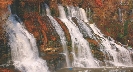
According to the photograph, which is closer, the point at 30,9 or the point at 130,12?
the point at 30,9

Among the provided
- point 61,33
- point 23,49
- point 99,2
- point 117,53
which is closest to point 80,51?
point 61,33

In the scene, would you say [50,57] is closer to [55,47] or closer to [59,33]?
[55,47]

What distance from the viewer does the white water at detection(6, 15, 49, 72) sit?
20.2 m

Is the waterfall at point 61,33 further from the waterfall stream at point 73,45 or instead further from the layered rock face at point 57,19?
the layered rock face at point 57,19

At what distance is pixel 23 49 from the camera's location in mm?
21578

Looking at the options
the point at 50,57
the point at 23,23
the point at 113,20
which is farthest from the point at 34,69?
the point at 113,20

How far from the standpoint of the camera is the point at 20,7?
25.5 meters

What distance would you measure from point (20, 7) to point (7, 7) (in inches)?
111

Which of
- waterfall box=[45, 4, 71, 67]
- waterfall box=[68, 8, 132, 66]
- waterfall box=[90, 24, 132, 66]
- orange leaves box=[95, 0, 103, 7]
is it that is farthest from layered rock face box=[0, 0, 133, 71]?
waterfall box=[90, 24, 132, 66]

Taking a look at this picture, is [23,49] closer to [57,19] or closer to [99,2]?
[57,19]

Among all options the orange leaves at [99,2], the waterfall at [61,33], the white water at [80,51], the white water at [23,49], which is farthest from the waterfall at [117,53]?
the white water at [23,49]

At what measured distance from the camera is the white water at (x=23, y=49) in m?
20.2

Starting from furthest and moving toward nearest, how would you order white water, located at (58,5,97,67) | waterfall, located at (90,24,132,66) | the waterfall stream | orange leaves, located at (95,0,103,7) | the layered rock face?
orange leaves, located at (95,0,103,7) → waterfall, located at (90,24,132,66) → white water, located at (58,5,97,67) → the layered rock face → the waterfall stream

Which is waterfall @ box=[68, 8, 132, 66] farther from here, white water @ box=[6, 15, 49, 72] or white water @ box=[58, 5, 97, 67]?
white water @ box=[6, 15, 49, 72]
